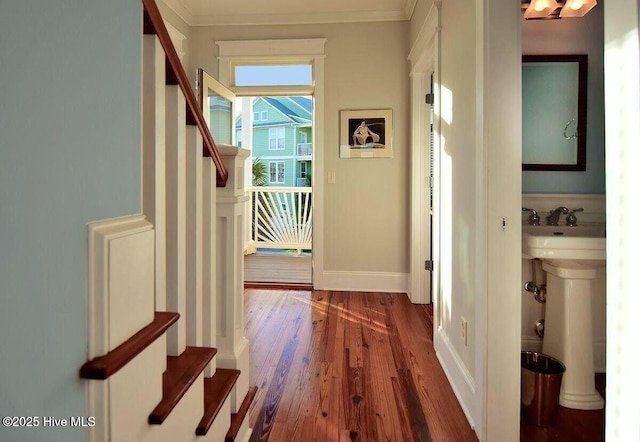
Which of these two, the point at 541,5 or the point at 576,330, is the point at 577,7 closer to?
the point at 541,5

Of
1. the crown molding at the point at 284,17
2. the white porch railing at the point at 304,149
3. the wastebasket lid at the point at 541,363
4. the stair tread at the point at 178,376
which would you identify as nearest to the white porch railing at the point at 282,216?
the white porch railing at the point at 304,149

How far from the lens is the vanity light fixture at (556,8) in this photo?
6.85 feet

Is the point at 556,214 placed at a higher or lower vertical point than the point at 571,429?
higher

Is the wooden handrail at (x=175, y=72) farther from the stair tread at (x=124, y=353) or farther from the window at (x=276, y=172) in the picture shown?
the window at (x=276, y=172)

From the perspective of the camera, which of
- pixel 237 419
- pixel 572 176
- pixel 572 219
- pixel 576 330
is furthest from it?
pixel 572 176

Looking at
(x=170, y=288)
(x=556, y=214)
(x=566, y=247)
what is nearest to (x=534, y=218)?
(x=556, y=214)

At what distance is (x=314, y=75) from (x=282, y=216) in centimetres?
264

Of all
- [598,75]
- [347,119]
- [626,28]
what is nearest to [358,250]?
[347,119]

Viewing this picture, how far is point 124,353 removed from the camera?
2.32 feet

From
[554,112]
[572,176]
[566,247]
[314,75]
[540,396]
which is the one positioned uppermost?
[314,75]

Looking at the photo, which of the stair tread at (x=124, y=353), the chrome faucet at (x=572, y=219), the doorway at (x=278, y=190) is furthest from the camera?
the doorway at (x=278, y=190)

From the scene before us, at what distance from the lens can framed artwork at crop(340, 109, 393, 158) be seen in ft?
12.5

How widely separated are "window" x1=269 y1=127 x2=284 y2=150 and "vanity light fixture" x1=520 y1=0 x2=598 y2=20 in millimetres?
5445

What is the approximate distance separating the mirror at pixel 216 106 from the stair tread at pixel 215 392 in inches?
107
